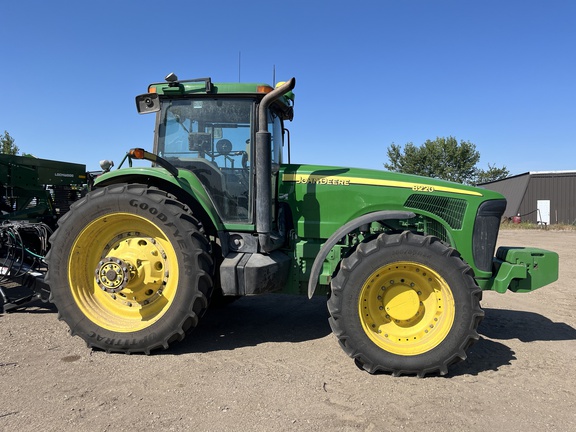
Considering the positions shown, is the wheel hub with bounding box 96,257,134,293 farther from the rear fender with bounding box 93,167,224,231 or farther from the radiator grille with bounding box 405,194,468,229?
the radiator grille with bounding box 405,194,468,229

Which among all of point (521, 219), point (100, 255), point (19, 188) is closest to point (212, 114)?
point (100, 255)

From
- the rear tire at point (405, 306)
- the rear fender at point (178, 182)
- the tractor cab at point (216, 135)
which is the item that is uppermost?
the tractor cab at point (216, 135)

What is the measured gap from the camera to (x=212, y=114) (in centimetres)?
395

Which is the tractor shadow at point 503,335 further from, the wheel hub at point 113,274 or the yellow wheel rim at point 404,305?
the wheel hub at point 113,274

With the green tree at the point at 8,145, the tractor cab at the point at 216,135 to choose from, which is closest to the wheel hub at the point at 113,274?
the tractor cab at the point at 216,135

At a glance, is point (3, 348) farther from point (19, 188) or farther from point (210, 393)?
point (19, 188)

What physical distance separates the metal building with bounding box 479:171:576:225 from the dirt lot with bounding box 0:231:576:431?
81.9ft

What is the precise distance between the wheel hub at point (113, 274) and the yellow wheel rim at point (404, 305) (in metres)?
2.05

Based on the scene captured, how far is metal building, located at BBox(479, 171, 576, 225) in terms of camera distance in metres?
25.2

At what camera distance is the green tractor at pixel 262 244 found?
333cm

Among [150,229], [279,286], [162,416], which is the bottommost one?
[162,416]

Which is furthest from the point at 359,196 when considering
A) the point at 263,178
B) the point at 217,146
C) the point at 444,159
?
the point at 444,159

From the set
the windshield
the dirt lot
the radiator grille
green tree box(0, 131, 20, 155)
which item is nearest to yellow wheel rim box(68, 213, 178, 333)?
the dirt lot

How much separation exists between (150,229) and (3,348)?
1.70 meters
